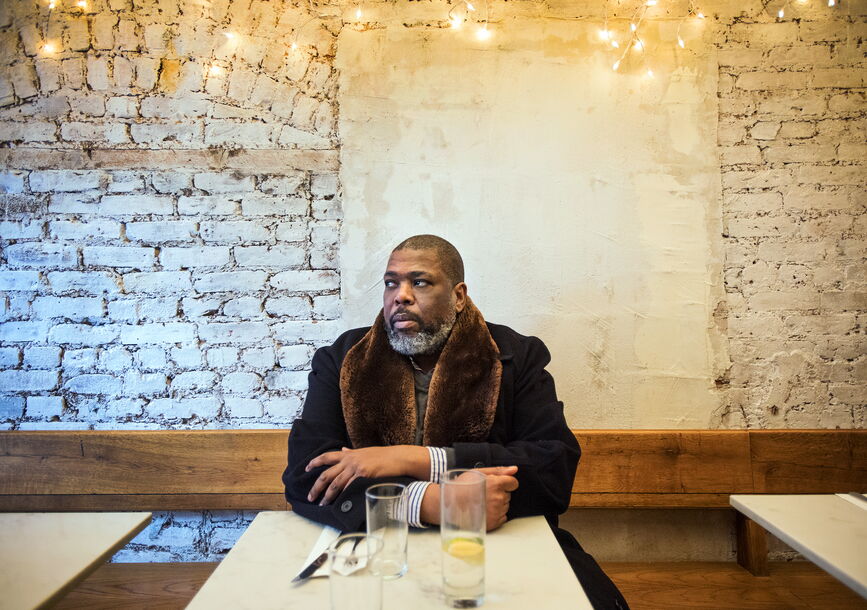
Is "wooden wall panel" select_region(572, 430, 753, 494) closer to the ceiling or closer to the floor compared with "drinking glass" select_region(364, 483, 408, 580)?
closer to the floor

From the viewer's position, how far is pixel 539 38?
261 centimetres

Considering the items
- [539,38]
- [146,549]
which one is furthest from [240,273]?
[539,38]

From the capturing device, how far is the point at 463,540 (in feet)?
3.49

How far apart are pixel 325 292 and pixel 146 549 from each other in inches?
54.1

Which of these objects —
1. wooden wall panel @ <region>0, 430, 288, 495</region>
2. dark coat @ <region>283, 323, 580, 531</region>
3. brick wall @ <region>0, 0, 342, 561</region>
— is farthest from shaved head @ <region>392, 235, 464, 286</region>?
wooden wall panel @ <region>0, 430, 288, 495</region>

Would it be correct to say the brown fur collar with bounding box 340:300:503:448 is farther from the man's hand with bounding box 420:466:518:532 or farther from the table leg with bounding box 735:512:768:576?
the table leg with bounding box 735:512:768:576

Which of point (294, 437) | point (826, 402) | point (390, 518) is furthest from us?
point (826, 402)

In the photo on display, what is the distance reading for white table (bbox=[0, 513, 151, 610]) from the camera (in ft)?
3.69

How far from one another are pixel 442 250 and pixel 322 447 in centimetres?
82

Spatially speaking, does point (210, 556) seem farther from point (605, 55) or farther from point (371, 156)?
point (605, 55)

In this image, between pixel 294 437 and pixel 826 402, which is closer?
pixel 294 437

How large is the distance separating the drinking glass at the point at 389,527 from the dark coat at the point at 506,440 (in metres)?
0.26

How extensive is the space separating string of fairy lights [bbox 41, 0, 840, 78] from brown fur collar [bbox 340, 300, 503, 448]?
1442 millimetres

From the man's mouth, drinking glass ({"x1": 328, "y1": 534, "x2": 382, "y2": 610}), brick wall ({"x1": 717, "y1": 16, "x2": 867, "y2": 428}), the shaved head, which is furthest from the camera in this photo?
brick wall ({"x1": 717, "y1": 16, "x2": 867, "y2": 428})
